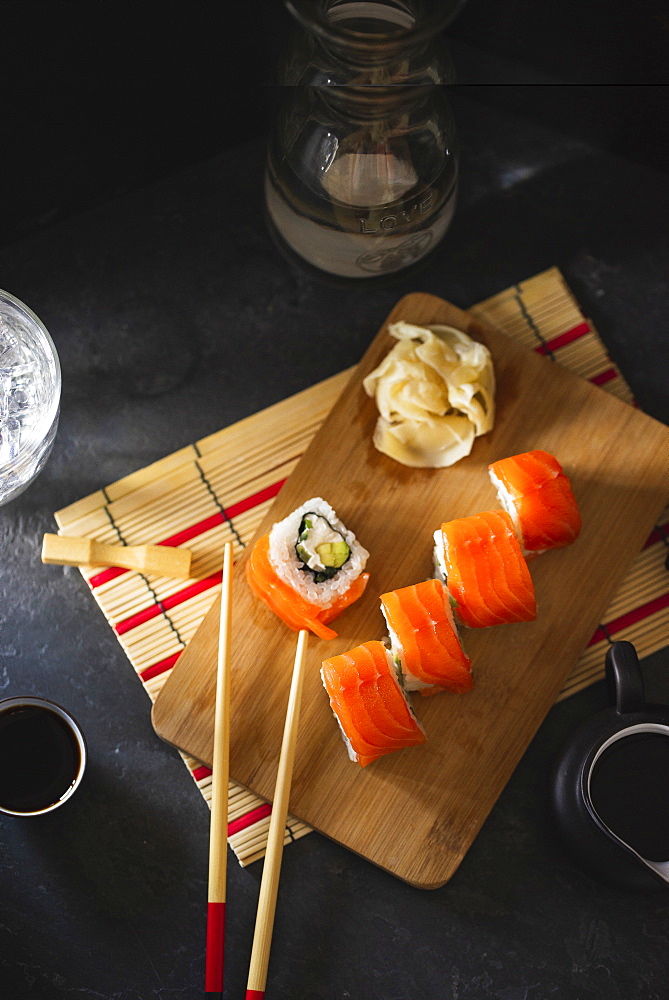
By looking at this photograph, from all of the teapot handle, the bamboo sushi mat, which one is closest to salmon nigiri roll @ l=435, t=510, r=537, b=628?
the teapot handle

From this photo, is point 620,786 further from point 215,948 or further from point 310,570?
point 215,948

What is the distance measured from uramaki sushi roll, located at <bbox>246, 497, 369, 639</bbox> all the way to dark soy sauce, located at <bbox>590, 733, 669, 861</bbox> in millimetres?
637

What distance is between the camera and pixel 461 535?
70.7 inches

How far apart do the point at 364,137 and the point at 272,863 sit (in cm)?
144

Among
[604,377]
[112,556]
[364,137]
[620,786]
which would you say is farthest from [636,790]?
[364,137]

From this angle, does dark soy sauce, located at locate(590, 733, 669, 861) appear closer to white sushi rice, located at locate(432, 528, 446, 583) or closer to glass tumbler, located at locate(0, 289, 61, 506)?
white sushi rice, located at locate(432, 528, 446, 583)

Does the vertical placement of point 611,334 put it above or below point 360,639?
above

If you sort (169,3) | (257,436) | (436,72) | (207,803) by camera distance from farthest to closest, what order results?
1. (257,436)
2. (207,803)
3. (169,3)
4. (436,72)

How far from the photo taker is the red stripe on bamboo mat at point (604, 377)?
211 centimetres

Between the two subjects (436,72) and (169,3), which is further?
(169,3)

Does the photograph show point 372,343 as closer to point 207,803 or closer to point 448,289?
point 448,289

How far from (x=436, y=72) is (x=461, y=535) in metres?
0.90

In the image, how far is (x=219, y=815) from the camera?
1.76 meters

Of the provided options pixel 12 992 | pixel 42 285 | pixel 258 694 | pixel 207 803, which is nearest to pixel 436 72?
pixel 42 285
